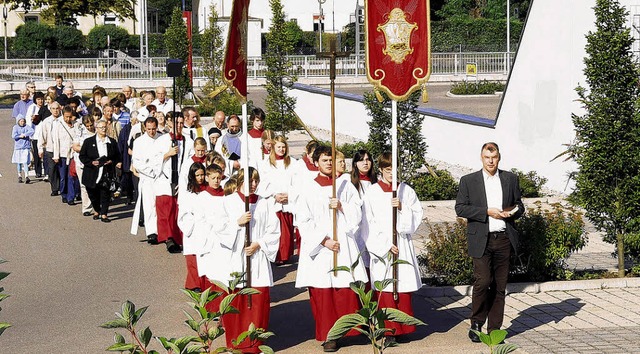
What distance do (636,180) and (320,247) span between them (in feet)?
13.0

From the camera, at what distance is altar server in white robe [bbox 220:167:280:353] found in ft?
31.4

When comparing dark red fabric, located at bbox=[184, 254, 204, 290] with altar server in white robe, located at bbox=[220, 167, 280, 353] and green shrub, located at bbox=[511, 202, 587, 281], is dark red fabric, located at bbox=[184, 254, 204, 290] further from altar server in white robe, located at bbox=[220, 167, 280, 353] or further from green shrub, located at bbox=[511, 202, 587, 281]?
green shrub, located at bbox=[511, 202, 587, 281]

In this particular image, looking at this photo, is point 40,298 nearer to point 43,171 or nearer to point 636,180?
point 636,180

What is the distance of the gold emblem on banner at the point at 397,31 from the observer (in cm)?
1052

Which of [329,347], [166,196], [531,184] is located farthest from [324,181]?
[531,184]

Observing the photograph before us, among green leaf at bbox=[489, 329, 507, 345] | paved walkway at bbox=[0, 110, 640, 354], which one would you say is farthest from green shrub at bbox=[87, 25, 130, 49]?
green leaf at bbox=[489, 329, 507, 345]

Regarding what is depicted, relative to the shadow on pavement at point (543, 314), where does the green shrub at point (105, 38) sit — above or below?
above

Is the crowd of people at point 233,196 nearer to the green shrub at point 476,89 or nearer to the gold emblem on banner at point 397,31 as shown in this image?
the gold emblem on banner at point 397,31

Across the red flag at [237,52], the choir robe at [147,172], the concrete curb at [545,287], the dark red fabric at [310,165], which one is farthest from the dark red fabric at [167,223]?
the red flag at [237,52]

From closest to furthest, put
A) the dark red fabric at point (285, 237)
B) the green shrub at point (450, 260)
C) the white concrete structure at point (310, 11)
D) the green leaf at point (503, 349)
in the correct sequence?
1. the green leaf at point (503, 349)
2. the green shrub at point (450, 260)
3. the dark red fabric at point (285, 237)
4. the white concrete structure at point (310, 11)

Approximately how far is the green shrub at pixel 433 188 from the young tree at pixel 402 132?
0.23 meters

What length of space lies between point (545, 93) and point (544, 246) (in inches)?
309

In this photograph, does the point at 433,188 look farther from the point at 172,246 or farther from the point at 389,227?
the point at 389,227

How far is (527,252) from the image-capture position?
1185 centimetres
